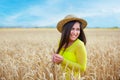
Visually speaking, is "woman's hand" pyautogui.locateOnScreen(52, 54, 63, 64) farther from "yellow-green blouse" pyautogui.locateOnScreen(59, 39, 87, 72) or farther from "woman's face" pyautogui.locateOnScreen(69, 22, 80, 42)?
"woman's face" pyautogui.locateOnScreen(69, 22, 80, 42)

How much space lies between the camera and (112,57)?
549 centimetres

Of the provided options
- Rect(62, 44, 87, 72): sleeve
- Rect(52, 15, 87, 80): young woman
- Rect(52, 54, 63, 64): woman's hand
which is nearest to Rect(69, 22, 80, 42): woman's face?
Rect(52, 15, 87, 80): young woman

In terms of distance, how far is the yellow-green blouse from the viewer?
3332mm

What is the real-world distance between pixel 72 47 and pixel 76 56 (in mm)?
126

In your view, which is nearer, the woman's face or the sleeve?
the sleeve

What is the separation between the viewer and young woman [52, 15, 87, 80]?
131 inches

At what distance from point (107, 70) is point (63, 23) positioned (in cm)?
148

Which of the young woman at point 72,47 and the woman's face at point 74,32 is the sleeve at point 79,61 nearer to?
the young woman at point 72,47

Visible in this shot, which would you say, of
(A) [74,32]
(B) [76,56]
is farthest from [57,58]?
(A) [74,32]

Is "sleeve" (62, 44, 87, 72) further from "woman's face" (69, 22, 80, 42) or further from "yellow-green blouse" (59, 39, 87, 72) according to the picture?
"woman's face" (69, 22, 80, 42)

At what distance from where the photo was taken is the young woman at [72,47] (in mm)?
3332

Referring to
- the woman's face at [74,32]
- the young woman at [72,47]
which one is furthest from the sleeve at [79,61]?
the woman's face at [74,32]

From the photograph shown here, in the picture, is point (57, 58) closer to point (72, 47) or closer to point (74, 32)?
point (72, 47)

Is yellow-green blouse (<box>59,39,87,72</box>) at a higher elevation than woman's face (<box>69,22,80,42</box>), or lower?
lower
